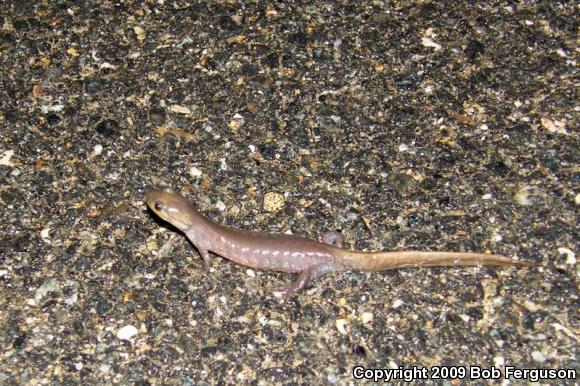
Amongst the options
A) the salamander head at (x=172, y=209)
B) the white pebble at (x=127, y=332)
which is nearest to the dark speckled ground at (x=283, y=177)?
the white pebble at (x=127, y=332)

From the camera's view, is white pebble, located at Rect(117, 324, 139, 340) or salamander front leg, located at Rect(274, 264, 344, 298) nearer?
white pebble, located at Rect(117, 324, 139, 340)

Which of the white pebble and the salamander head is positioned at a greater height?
the salamander head

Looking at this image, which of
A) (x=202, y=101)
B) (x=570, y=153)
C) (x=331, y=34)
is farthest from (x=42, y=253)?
(x=570, y=153)

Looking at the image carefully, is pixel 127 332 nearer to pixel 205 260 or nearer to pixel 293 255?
pixel 205 260

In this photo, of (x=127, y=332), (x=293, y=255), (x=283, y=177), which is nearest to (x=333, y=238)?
(x=293, y=255)

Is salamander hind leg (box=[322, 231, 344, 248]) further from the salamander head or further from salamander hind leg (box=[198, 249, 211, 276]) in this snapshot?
the salamander head

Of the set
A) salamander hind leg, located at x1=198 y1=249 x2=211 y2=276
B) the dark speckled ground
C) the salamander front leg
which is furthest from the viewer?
salamander hind leg, located at x1=198 y1=249 x2=211 y2=276

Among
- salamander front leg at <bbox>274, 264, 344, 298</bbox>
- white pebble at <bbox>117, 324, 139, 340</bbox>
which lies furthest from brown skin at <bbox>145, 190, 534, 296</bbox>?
white pebble at <bbox>117, 324, 139, 340</bbox>

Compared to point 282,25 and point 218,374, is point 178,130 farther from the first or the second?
point 218,374
